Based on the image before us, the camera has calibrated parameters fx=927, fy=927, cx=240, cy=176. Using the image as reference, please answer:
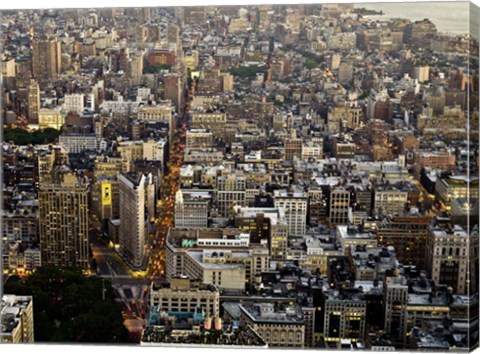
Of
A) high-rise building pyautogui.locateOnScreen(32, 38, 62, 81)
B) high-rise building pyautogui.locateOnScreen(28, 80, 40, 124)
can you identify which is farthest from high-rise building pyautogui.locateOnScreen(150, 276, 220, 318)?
high-rise building pyautogui.locateOnScreen(32, 38, 62, 81)

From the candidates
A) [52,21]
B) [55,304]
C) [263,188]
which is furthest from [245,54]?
[55,304]

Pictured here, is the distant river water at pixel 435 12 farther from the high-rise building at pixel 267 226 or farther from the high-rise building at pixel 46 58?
the high-rise building at pixel 46 58

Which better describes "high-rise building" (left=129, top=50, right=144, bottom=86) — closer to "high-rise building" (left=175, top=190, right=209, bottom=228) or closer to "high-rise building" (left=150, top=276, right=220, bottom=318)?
"high-rise building" (left=175, top=190, right=209, bottom=228)

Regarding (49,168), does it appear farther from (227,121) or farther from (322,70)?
(322,70)

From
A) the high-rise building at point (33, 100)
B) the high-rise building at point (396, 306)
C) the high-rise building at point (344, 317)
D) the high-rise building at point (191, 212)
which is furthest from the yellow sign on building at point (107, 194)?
the high-rise building at point (396, 306)

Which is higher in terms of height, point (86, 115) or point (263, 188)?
point (86, 115)

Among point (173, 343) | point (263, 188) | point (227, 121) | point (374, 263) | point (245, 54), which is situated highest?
point (245, 54)

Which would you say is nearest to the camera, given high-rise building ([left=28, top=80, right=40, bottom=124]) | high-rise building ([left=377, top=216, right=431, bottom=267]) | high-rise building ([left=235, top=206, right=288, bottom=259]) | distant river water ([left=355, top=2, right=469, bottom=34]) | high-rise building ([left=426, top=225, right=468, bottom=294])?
distant river water ([left=355, top=2, right=469, bottom=34])
